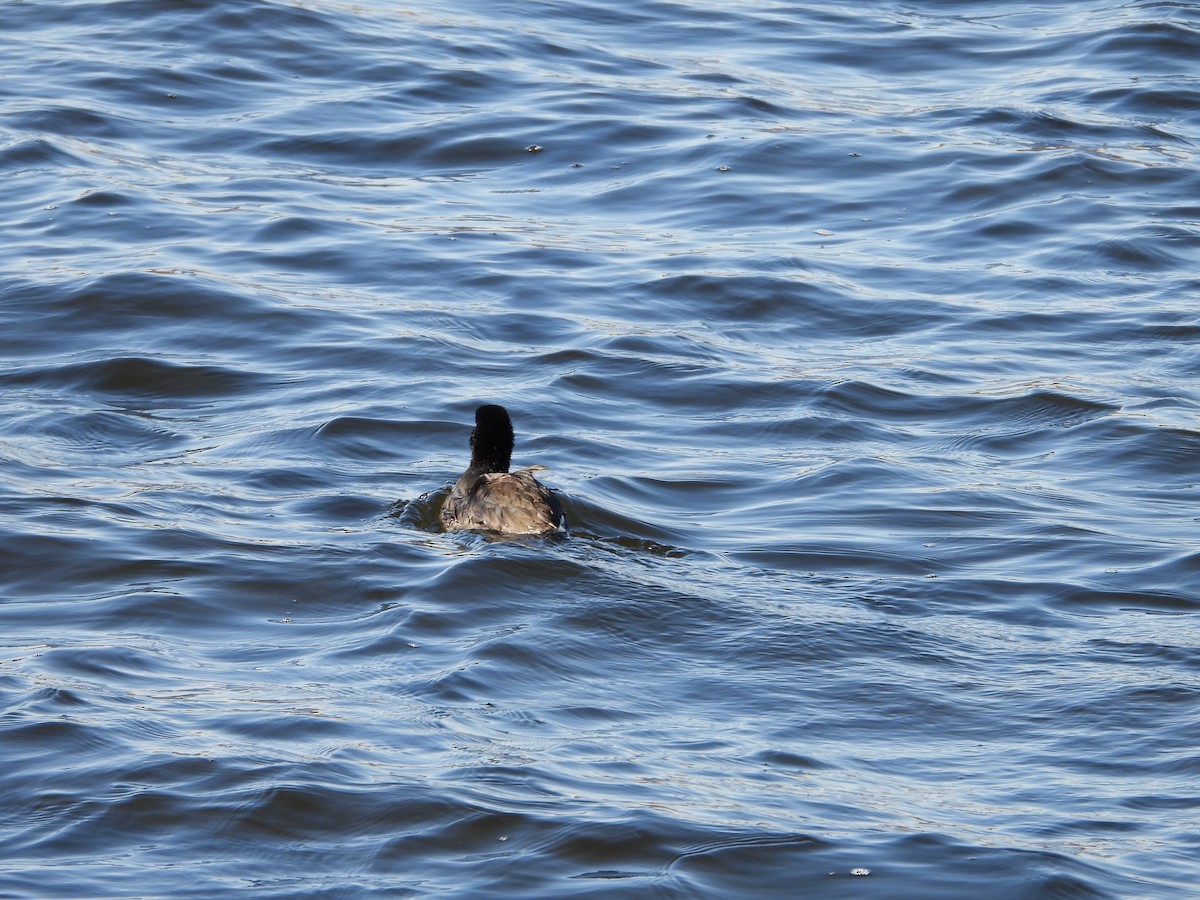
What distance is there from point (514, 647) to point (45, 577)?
253 cm

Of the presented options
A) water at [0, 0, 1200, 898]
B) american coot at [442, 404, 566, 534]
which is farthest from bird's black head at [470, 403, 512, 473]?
water at [0, 0, 1200, 898]

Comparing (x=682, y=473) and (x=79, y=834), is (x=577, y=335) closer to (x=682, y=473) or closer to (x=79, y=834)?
(x=682, y=473)

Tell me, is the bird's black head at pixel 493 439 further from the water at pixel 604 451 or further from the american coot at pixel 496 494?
the water at pixel 604 451

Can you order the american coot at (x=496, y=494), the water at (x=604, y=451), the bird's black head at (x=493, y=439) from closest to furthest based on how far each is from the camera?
the water at (x=604, y=451) → the american coot at (x=496, y=494) → the bird's black head at (x=493, y=439)

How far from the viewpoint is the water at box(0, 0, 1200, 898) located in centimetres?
711

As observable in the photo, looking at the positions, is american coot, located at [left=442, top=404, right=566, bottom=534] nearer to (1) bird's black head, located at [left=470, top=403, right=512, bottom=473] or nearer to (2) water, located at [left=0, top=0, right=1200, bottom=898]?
(1) bird's black head, located at [left=470, top=403, right=512, bottom=473]

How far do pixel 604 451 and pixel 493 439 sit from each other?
1.33 metres

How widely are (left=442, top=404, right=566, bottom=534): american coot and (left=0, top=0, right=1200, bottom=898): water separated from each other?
0.68 ft

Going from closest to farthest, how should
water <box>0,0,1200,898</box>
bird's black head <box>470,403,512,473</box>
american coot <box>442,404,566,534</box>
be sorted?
water <box>0,0,1200,898</box>, american coot <box>442,404,566,534</box>, bird's black head <box>470,403,512,473</box>

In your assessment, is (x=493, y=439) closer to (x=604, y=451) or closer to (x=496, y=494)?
(x=496, y=494)

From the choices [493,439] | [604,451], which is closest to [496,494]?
[493,439]

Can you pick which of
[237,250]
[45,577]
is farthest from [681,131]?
[45,577]

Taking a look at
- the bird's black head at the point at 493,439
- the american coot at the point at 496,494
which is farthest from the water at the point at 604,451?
the bird's black head at the point at 493,439

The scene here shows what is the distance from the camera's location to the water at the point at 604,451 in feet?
23.3
